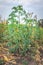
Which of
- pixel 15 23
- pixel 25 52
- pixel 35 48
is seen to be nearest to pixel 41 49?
pixel 35 48

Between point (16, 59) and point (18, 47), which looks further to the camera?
point (18, 47)

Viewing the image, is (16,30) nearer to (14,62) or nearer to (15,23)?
(15,23)

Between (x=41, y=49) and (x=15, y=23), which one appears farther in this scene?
(x=41, y=49)

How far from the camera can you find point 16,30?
704 cm

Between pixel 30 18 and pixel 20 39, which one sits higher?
pixel 30 18

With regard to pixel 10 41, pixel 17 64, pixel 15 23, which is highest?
pixel 15 23

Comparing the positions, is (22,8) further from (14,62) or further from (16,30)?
(14,62)

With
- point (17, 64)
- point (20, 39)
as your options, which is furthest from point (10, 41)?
point (17, 64)

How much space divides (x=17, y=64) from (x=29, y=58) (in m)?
0.58

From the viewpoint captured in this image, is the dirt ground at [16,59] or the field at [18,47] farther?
the field at [18,47]

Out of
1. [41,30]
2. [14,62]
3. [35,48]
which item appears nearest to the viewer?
[14,62]

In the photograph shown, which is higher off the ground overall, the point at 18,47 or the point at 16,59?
the point at 18,47

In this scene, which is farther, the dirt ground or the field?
the field

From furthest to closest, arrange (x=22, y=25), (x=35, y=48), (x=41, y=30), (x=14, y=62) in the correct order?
(x=41, y=30)
(x=35, y=48)
(x=22, y=25)
(x=14, y=62)
